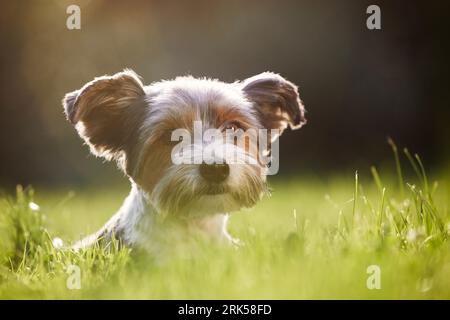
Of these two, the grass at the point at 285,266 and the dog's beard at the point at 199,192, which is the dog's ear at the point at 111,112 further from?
the grass at the point at 285,266

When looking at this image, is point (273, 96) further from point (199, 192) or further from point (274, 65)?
point (274, 65)

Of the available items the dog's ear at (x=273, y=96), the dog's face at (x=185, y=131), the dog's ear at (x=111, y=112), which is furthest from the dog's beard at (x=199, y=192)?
the dog's ear at (x=273, y=96)

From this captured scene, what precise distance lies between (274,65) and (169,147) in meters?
6.19

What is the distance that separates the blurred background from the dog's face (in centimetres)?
266

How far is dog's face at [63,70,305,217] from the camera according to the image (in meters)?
4.45

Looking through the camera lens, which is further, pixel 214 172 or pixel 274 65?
pixel 274 65

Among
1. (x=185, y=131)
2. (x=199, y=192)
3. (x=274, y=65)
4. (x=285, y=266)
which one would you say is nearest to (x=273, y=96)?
(x=185, y=131)

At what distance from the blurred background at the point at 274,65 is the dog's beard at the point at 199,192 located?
3.49m

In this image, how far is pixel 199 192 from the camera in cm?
442

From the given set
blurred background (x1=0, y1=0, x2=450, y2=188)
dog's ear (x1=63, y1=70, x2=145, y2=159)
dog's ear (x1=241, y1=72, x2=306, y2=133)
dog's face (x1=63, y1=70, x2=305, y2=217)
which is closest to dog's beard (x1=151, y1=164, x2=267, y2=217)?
dog's face (x1=63, y1=70, x2=305, y2=217)

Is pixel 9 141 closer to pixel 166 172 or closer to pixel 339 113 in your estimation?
pixel 339 113

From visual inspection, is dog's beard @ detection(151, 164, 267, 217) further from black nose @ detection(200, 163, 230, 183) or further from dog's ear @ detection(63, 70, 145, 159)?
dog's ear @ detection(63, 70, 145, 159)

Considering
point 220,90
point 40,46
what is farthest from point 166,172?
point 40,46

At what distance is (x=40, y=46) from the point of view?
846 cm
